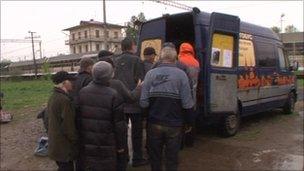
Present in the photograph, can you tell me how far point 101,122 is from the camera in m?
5.20

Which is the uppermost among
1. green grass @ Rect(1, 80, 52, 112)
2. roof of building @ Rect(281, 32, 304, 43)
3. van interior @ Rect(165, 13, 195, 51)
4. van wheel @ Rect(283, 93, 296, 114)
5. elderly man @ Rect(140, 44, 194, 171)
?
roof of building @ Rect(281, 32, 304, 43)

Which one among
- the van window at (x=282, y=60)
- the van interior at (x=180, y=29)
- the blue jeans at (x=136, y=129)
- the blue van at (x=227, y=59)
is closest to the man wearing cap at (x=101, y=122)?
the blue jeans at (x=136, y=129)

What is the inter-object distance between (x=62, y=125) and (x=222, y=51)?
4.32 metres

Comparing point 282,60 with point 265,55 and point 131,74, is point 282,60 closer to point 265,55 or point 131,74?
point 265,55

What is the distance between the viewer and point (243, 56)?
9.78 m

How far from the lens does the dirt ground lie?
765cm

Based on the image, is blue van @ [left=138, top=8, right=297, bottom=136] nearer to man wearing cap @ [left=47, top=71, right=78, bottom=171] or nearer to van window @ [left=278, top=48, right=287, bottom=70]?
van window @ [left=278, top=48, right=287, bottom=70]

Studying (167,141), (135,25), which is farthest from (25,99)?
(167,141)

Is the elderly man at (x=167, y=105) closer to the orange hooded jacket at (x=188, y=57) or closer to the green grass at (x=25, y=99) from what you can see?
the orange hooded jacket at (x=188, y=57)

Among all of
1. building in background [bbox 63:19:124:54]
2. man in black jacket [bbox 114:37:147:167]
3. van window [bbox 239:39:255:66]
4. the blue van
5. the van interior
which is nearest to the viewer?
man in black jacket [bbox 114:37:147:167]

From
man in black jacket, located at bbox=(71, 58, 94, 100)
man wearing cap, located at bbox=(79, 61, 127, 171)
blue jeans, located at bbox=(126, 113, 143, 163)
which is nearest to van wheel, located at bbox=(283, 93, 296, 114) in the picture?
blue jeans, located at bbox=(126, 113, 143, 163)

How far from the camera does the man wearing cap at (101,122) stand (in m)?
5.20

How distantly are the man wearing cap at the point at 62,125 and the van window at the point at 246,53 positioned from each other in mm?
5014

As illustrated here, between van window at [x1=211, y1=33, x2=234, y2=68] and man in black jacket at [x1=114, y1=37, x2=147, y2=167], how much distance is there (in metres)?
2.03
